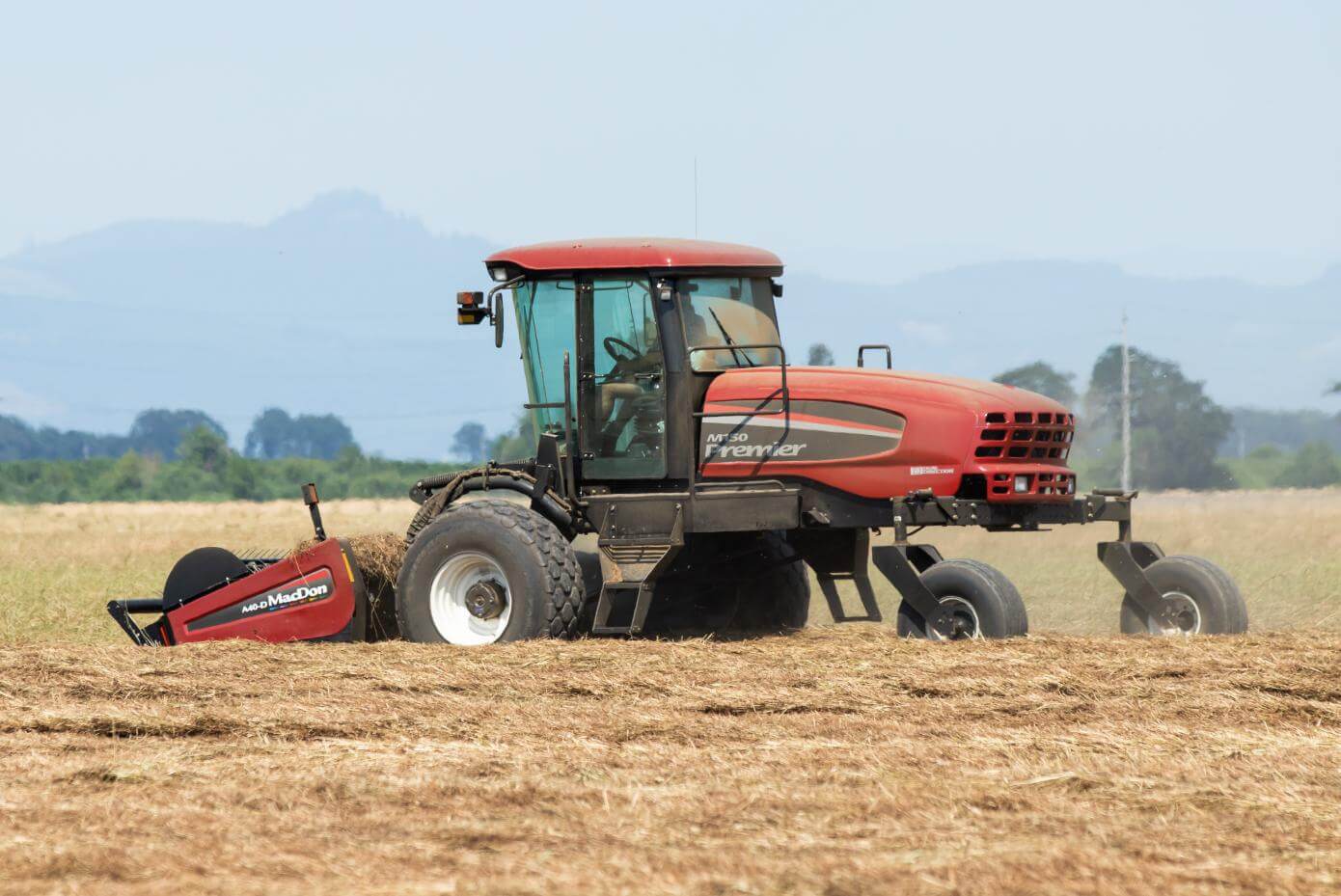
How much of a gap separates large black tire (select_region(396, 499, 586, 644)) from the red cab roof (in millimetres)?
1611

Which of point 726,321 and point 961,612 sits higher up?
point 726,321

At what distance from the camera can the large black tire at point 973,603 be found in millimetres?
10516

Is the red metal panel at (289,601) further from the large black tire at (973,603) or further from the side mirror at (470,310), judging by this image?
the large black tire at (973,603)

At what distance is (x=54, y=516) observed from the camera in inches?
1593

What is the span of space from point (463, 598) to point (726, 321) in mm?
2494

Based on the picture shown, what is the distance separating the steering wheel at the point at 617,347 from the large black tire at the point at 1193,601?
11.5 feet

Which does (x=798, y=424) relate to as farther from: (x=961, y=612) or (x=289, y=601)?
(x=289, y=601)

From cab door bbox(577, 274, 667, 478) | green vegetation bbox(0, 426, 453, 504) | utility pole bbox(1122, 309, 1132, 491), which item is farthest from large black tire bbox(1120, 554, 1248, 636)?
green vegetation bbox(0, 426, 453, 504)

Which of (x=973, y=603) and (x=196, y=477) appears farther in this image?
(x=196, y=477)

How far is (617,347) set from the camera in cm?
1163

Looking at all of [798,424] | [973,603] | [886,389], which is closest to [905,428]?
[886,389]

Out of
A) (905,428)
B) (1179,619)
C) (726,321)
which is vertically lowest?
(1179,619)

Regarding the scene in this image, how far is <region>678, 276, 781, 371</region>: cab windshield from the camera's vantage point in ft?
38.0

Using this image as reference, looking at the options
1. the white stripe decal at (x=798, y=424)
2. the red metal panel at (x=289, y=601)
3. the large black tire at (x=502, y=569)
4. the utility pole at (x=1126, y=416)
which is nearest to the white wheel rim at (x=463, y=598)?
the large black tire at (x=502, y=569)
